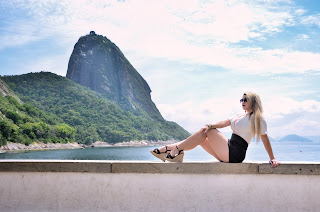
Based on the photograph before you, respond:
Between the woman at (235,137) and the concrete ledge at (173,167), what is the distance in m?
0.15

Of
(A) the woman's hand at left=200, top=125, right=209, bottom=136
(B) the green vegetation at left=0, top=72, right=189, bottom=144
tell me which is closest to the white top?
(A) the woman's hand at left=200, top=125, right=209, bottom=136

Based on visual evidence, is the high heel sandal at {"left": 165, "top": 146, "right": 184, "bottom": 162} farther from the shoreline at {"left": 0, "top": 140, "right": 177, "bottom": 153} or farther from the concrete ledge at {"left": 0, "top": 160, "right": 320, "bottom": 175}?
the shoreline at {"left": 0, "top": 140, "right": 177, "bottom": 153}

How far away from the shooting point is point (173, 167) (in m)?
3.56

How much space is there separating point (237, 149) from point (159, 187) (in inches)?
35.4

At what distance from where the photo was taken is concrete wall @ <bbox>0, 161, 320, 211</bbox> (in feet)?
11.5

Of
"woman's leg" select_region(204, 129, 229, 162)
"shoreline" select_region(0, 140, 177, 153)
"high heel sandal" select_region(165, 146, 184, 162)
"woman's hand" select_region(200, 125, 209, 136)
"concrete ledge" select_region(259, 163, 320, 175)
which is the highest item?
"woman's hand" select_region(200, 125, 209, 136)

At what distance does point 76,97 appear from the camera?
Answer: 151750mm

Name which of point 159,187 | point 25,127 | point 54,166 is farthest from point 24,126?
point 159,187

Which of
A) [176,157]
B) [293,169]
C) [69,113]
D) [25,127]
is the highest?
[69,113]

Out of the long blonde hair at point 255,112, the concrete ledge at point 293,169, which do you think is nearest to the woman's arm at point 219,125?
the long blonde hair at point 255,112

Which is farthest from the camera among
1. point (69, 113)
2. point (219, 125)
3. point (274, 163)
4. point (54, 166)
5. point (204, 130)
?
point (69, 113)

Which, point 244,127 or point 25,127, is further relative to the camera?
point 25,127

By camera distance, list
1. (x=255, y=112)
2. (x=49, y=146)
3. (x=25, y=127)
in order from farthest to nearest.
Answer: (x=49, y=146)
(x=25, y=127)
(x=255, y=112)

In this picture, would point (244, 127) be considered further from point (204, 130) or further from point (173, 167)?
point (173, 167)
